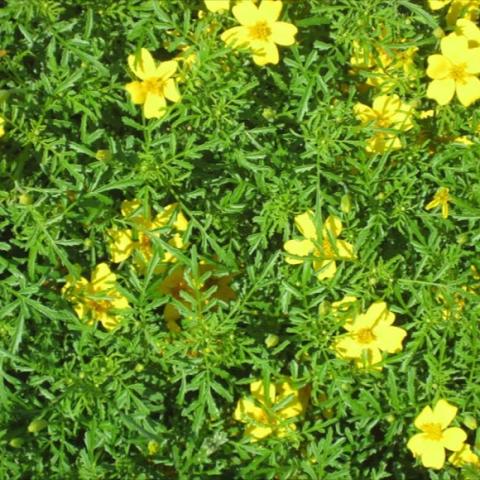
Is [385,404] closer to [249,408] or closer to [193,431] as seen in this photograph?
[249,408]

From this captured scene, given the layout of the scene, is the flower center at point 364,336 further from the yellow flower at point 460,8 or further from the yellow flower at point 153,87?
the yellow flower at point 460,8

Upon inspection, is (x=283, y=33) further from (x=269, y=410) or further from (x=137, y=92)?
(x=269, y=410)

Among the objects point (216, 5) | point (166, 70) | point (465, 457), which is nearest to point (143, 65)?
point (166, 70)

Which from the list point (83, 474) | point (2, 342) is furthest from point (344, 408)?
point (2, 342)

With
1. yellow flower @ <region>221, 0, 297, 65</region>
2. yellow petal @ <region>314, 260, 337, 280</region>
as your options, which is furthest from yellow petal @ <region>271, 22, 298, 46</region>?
yellow petal @ <region>314, 260, 337, 280</region>

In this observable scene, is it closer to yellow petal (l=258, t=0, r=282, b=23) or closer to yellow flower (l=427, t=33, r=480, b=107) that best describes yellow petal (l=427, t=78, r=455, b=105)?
yellow flower (l=427, t=33, r=480, b=107)

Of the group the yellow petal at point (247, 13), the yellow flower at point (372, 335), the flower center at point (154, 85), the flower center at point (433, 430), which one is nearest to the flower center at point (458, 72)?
the yellow petal at point (247, 13)
